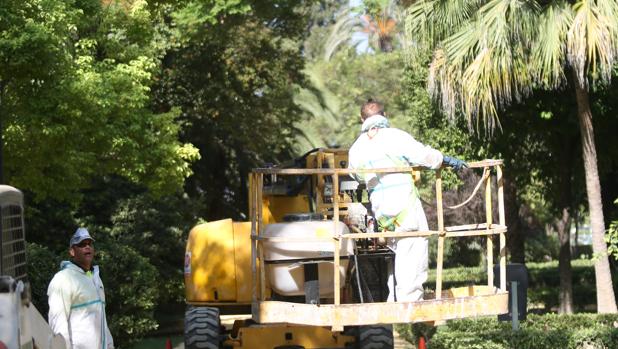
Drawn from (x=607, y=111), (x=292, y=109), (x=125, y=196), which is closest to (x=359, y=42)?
(x=292, y=109)

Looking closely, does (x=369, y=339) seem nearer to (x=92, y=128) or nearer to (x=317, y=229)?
(x=317, y=229)

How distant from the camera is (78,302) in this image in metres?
9.05

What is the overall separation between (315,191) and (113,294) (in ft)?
24.6

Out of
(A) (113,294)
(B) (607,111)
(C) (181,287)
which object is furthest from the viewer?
(C) (181,287)

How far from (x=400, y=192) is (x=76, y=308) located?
2.89m

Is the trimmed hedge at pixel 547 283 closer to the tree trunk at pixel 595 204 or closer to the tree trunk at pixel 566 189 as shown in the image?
the tree trunk at pixel 566 189

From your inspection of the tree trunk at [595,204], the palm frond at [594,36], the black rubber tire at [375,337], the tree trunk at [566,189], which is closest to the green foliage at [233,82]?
the tree trunk at [566,189]

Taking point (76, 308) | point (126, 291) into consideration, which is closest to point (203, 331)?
point (76, 308)

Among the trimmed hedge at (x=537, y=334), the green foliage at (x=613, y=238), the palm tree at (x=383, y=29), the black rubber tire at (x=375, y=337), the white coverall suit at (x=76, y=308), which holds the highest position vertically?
the palm tree at (x=383, y=29)

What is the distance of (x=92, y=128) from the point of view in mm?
21578

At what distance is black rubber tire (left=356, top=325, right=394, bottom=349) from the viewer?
13703mm

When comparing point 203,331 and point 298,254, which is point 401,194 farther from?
point 203,331

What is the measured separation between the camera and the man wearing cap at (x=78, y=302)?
352 inches

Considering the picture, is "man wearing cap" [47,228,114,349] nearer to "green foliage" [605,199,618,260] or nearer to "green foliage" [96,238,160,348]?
"green foliage" [96,238,160,348]
